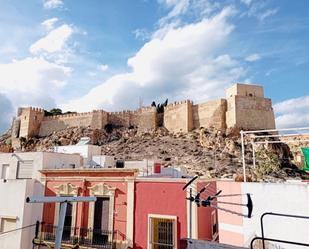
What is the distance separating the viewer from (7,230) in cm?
1503

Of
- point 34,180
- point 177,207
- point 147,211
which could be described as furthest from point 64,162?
point 177,207

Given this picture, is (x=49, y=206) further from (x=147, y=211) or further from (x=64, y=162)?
(x=147, y=211)

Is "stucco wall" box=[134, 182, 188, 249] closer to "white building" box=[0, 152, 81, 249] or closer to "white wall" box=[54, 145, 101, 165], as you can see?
"white building" box=[0, 152, 81, 249]

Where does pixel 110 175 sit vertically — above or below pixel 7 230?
above

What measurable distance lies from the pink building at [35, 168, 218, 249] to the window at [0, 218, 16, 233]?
156cm

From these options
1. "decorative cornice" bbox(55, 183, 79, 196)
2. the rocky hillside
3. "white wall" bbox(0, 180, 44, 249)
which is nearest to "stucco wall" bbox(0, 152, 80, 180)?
"white wall" bbox(0, 180, 44, 249)

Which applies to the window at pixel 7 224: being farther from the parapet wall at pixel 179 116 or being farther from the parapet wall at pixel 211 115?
the parapet wall at pixel 179 116

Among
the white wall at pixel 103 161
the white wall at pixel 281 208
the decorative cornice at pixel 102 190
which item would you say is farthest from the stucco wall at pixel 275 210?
the white wall at pixel 103 161

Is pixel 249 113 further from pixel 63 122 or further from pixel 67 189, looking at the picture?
pixel 67 189

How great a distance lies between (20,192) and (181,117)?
130 feet

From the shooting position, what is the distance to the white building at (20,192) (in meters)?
14.8

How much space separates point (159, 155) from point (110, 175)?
30.6 m

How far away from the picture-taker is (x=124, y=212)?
13117 mm

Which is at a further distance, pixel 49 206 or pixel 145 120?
pixel 145 120
